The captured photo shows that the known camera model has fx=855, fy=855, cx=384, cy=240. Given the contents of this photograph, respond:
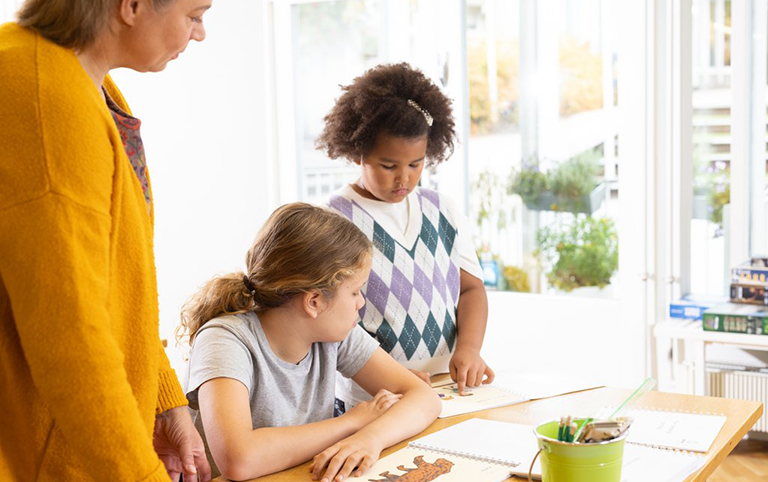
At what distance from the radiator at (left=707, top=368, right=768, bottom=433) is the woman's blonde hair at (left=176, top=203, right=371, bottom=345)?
213 centimetres

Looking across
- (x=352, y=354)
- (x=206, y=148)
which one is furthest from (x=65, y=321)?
(x=206, y=148)

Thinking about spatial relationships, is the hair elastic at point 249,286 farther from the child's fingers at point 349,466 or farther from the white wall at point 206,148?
the white wall at point 206,148

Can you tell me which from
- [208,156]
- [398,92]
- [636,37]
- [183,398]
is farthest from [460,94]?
[183,398]

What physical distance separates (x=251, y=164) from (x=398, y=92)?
100 inches

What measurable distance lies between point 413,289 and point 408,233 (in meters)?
0.14

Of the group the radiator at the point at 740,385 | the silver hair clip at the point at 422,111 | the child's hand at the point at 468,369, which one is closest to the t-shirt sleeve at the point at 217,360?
the child's hand at the point at 468,369

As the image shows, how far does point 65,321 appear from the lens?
836 millimetres

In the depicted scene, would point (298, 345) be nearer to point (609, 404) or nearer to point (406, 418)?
point (406, 418)

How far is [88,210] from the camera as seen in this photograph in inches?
34.1

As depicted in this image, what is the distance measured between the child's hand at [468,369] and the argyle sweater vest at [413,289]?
0.07 meters

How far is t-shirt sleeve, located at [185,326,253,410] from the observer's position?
4.56 feet

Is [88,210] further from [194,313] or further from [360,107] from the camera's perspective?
[360,107]

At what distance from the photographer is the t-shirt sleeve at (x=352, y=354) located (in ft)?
5.30

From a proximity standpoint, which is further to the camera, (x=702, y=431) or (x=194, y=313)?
(x=194, y=313)
